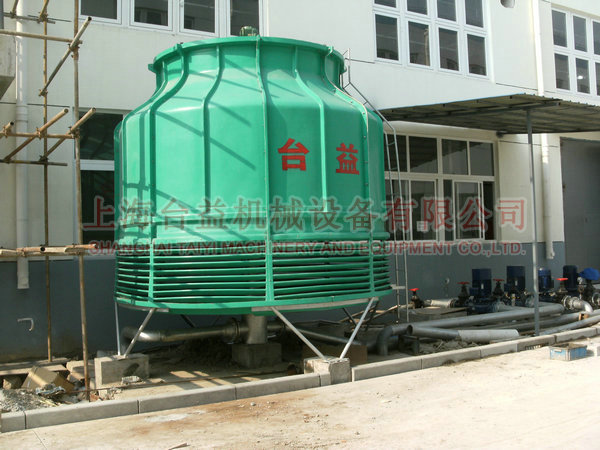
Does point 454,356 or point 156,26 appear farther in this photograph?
point 156,26

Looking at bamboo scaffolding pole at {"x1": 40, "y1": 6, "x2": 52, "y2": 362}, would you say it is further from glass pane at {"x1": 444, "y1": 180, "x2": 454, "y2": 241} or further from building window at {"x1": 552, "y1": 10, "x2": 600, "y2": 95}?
building window at {"x1": 552, "y1": 10, "x2": 600, "y2": 95}

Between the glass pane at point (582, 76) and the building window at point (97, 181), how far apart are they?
12446mm

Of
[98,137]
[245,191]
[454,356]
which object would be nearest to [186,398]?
[245,191]

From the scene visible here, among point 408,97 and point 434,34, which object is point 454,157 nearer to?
point 408,97

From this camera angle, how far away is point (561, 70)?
49.0 feet

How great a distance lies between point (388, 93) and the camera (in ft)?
38.9

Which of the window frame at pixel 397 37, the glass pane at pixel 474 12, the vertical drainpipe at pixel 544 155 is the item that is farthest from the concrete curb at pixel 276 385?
the glass pane at pixel 474 12

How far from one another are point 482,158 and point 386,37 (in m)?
3.86

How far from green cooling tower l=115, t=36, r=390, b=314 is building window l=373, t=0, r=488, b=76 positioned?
5100 millimetres

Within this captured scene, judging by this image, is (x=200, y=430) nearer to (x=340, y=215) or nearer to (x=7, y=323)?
(x=340, y=215)

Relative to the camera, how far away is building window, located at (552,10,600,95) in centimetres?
1489

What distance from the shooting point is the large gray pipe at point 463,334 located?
8398 mm

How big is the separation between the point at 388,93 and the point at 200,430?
862cm

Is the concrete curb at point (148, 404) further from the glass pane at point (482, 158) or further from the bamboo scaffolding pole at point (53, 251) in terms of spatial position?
the glass pane at point (482, 158)
